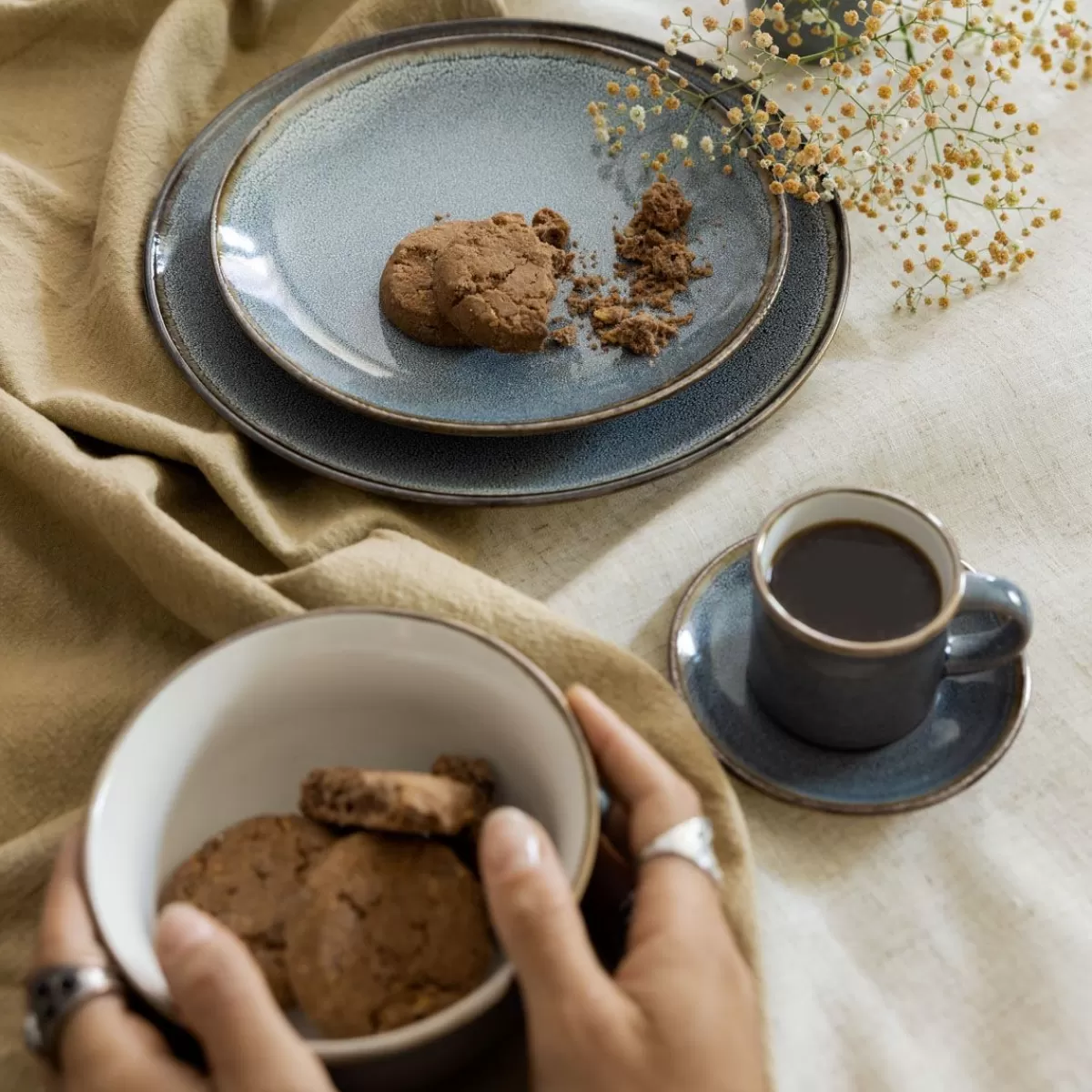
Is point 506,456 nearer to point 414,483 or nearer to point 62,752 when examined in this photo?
point 414,483

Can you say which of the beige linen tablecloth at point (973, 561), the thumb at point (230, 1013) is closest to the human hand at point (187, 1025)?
the thumb at point (230, 1013)

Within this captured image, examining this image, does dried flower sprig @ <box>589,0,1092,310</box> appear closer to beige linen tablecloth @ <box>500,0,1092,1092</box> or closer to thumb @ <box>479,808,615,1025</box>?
beige linen tablecloth @ <box>500,0,1092,1092</box>

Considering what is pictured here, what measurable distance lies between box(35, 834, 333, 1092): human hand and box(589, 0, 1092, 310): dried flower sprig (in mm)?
760

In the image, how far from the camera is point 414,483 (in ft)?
2.99

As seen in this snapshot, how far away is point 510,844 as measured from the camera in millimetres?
595

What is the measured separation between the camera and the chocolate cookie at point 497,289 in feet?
3.17

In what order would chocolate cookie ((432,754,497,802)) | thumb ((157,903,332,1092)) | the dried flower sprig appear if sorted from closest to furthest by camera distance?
thumb ((157,903,332,1092)) → chocolate cookie ((432,754,497,802)) → the dried flower sprig

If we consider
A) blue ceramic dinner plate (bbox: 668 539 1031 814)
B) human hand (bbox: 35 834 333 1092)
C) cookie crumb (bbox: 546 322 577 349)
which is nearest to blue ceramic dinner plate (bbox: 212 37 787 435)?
cookie crumb (bbox: 546 322 577 349)

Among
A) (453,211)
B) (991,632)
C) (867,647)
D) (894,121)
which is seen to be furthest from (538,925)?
(894,121)

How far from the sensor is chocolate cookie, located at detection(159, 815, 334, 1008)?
637 millimetres

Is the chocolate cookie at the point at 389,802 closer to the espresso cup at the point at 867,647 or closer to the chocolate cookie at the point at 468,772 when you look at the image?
the chocolate cookie at the point at 468,772

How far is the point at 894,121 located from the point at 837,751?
2.32ft

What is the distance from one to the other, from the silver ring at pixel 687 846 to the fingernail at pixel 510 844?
81mm

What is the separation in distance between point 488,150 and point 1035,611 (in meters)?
0.67
